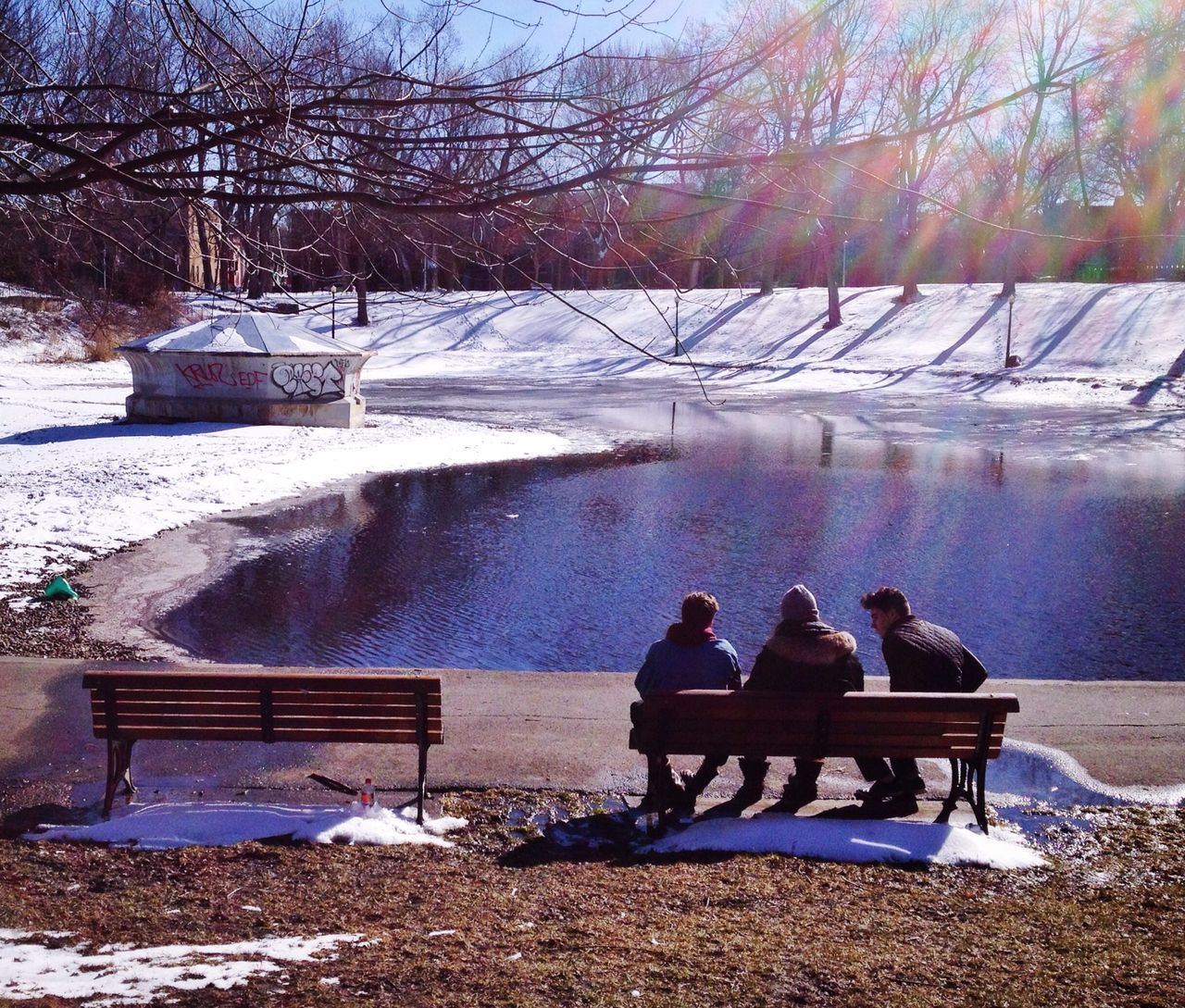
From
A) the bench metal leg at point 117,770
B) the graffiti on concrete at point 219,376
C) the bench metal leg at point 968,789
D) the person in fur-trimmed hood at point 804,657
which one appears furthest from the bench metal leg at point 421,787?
the graffiti on concrete at point 219,376

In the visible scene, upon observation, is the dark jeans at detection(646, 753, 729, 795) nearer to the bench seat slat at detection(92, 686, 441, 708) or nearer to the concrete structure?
the bench seat slat at detection(92, 686, 441, 708)

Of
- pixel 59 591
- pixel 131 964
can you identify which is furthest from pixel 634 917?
pixel 59 591

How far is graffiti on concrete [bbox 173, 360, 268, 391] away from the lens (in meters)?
25.8

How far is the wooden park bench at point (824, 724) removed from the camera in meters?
5.72

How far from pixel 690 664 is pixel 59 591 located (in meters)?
7.65

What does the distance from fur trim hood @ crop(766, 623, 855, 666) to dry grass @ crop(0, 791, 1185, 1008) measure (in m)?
1.01

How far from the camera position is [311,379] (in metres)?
26.1

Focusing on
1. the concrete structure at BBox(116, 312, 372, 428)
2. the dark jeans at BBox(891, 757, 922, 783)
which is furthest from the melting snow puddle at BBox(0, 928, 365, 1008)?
the concrete structure at BBox(116, 312, 372, 428)

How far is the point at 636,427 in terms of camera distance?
29.4 m

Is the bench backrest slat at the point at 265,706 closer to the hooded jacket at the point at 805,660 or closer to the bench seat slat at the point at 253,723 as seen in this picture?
the bench seat slat at the point at 253,723

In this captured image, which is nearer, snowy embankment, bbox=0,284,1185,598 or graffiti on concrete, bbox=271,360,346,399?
snowy embankment, bbox=0,284,1185,598

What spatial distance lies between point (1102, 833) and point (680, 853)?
2116 millimetres

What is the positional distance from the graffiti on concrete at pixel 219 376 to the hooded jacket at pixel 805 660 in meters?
21.8

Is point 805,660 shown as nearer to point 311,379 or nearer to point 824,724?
point 824,724
